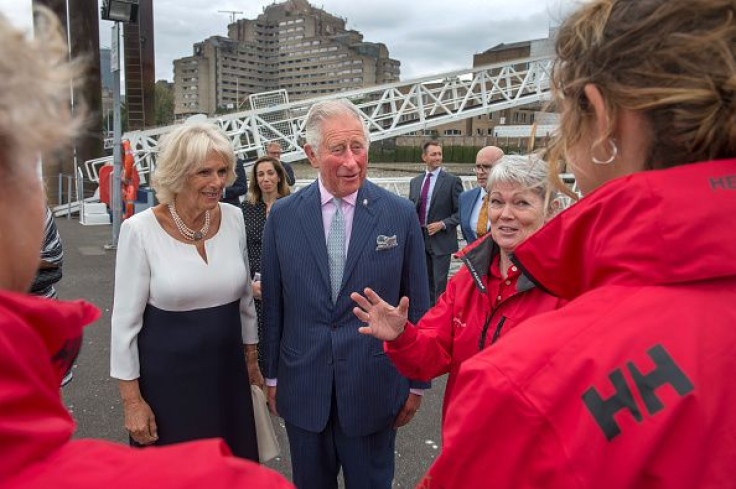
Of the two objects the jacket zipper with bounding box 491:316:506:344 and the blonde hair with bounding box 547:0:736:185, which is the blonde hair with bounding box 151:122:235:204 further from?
the blonde hair with bounding box 547:0:736:185

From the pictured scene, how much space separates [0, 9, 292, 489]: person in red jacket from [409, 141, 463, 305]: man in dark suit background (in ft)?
20.4

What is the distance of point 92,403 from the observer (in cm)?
413

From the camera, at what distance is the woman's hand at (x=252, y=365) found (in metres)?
2.72

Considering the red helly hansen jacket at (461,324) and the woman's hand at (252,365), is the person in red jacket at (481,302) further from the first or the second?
the woman's hand at (252,365)

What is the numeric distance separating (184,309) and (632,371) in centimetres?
200

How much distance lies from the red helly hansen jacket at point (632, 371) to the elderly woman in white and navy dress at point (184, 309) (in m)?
1.79

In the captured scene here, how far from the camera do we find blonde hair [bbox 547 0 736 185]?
772 mm

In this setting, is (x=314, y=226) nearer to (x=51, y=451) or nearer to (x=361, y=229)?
(x=361, y=229)

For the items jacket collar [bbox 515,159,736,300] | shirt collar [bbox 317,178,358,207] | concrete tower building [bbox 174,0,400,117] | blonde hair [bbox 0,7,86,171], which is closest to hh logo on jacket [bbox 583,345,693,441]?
jacket collar [bbox 515,159,736,300]

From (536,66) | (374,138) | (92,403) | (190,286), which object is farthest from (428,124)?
(190,286)

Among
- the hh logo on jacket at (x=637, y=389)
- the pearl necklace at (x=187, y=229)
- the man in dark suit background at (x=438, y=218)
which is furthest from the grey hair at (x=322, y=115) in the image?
the man in dark suit background at (x=438, y=218)

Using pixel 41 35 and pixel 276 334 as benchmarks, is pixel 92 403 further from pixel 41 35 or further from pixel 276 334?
pixel 41 35

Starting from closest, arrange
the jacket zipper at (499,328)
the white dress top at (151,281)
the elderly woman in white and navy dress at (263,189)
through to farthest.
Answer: the jacket zipper at (499,328) < the white dress top at (151,281) < the elderly woman in white and navy dress at (263,189)

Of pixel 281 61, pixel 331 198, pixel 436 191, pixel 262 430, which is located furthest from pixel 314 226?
pixel 281 61
